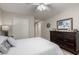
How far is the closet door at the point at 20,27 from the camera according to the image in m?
1.46

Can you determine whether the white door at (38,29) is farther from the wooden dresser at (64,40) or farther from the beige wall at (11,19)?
the wooden dresser at (64,40)

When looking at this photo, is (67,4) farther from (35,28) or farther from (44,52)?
(44,52)

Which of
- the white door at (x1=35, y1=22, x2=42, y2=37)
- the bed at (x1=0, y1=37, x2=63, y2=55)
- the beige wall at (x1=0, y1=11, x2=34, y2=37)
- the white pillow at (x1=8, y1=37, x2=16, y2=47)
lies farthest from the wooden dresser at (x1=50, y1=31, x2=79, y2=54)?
the white pillow at (x1=8, y1=37, x2=16, y2=47)

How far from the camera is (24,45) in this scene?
1.39m

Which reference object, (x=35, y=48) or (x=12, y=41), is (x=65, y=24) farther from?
(x=12, y=41)

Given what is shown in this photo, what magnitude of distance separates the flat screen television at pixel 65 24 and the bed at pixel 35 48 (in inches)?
13.5

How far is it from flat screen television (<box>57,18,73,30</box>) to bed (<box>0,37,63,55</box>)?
343 mm

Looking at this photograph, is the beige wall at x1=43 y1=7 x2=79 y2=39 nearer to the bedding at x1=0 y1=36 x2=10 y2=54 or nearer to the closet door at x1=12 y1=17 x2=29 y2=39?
the closet door at x1=12 y1=17 x2=29 y2=39

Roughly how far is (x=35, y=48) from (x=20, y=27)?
1.59 feet

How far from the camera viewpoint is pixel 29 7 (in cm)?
136

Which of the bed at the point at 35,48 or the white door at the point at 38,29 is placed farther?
the white door at the point at 38,29

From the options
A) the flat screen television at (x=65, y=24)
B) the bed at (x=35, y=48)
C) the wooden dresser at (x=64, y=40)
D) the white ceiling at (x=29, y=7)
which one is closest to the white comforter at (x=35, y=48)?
the bed at (x=35, y=48)

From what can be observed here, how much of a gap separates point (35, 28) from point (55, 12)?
47cm

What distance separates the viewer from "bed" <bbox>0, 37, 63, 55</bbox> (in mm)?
1271
